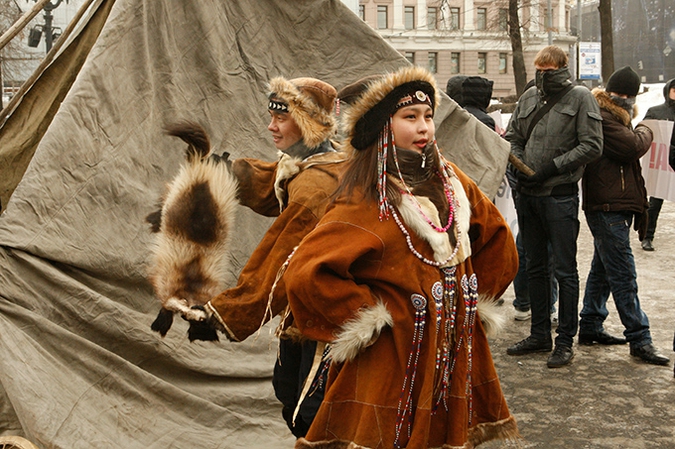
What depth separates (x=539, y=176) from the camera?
549 centimetres

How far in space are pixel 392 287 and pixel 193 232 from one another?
3.44ft

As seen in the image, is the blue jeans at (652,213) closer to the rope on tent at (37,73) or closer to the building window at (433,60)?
the rope on tent at (37,73)

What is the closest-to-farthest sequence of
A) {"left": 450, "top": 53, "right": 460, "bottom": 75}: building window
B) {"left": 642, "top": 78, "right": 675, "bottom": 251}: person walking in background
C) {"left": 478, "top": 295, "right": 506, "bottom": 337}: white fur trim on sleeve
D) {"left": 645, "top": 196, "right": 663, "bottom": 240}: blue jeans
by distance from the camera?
{"left": 478, "top": 295, "right": 506, "bottom": 337}: white fur trim on sleeve, {"left": 642, "top": 78, "right": 675, "bottom": 251}: person walking in background, {"left": 645, "top": 196, "right": 663, "bottom": 240}: blue jeans, {"left": 450, "top": 53, "right": 460, "bottom": 75}: building window

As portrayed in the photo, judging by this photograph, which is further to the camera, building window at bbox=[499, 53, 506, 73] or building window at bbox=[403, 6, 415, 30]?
building window at bbox=[499, 53, 506, 73]

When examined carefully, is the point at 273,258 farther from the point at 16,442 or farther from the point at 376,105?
the point at 16,442

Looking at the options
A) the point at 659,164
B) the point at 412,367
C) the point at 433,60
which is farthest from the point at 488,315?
the point at 433,60

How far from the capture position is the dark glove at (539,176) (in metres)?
5.45

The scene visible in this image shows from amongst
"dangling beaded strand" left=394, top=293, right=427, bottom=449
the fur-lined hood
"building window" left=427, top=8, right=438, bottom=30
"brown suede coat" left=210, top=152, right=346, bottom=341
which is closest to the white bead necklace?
"dangling beaded strand" left=394, top=293, right=427, bottom=449

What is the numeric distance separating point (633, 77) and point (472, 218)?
329 centimetres

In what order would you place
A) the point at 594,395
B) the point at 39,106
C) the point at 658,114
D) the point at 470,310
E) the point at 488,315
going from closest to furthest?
the point at 470,310 < the point at 488,315 < the point at 39,106 < the point at 594,395 < the point at 658,114

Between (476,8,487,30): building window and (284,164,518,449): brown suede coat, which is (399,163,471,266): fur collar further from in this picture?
(476,8,487,30): building window

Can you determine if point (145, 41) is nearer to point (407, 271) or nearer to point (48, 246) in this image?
point (48, 246)

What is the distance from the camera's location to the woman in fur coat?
2654 millimetres

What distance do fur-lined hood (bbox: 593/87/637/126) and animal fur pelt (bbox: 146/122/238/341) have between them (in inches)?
130
